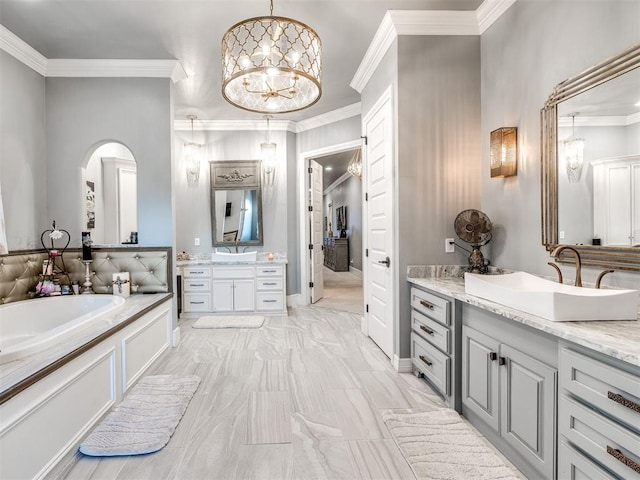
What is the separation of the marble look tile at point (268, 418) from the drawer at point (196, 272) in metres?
2.54

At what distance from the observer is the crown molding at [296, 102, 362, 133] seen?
4680 millimetres

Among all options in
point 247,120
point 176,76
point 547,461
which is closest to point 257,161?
point 247,120

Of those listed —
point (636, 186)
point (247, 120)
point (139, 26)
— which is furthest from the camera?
point (247, 120)

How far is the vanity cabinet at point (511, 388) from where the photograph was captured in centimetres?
144

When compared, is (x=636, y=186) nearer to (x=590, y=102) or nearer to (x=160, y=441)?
(x=590, y=102)

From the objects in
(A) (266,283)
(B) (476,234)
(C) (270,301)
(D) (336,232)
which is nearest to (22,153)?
(A) (266,283)

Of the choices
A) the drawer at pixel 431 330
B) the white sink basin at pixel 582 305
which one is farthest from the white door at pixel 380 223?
the white sink basin at pixel 582 305

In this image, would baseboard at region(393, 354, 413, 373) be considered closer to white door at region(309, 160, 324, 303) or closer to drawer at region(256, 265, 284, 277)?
drawer at region(256, 265, 284, 277)

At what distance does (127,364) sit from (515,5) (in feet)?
12.4

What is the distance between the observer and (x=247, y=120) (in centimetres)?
518

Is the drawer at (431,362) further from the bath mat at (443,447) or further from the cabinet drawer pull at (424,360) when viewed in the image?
the bath mat at (443,447)

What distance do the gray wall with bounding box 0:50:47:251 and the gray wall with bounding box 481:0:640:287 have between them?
13.1 ft

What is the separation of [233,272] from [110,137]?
7.24ft

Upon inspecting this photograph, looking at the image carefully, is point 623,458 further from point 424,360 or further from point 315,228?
point 315,228
